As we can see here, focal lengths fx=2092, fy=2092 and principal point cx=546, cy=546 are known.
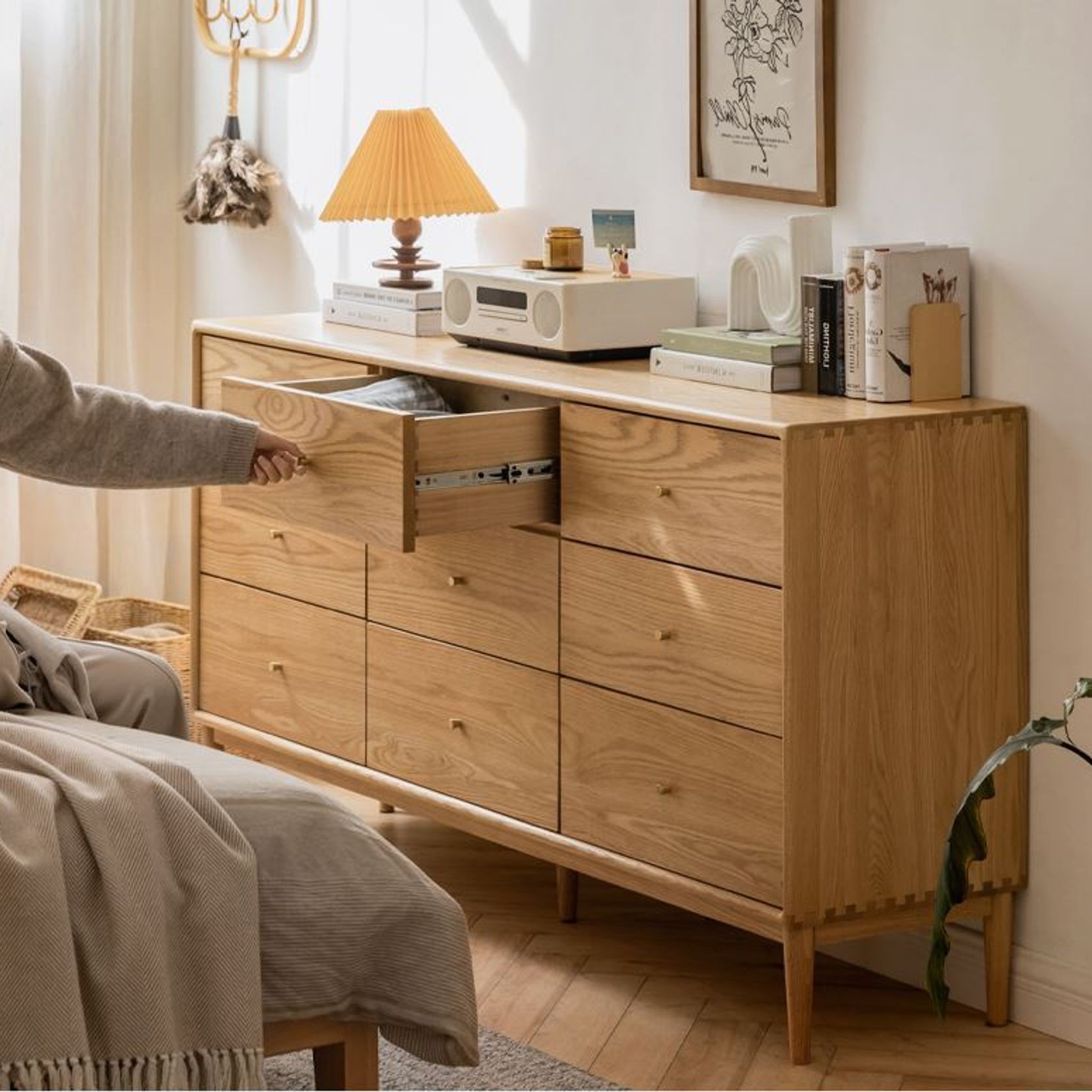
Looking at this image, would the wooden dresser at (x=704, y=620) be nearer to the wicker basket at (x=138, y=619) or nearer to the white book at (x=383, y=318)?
the white book at (x=383, y=318)

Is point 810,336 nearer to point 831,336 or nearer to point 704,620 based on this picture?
point 831,336

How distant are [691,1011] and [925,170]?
1.16 metres

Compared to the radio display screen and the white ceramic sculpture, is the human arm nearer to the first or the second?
the radio display screen

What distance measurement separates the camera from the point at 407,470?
8.80 feet

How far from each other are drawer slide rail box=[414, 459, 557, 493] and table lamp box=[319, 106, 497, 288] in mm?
686

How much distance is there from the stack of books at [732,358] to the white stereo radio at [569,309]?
0.34 feet

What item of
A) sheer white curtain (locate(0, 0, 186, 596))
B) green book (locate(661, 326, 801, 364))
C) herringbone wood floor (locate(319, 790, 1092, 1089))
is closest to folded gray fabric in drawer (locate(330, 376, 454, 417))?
green book (locate(661, 326, 801, 364))

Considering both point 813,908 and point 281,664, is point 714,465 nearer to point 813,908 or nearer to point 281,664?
point 813,908

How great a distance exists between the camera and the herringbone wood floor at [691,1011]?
2627 millimetres

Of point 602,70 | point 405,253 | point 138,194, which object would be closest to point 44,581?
point 138,194

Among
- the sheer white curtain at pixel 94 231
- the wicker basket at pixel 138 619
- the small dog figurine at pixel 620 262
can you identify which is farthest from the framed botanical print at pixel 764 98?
the sheer white curtain at pixel 94 231

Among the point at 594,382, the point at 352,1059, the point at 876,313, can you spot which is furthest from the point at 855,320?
the point at 352,1059

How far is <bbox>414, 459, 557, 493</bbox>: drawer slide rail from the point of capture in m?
2.72

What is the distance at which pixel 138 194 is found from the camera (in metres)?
4.33
